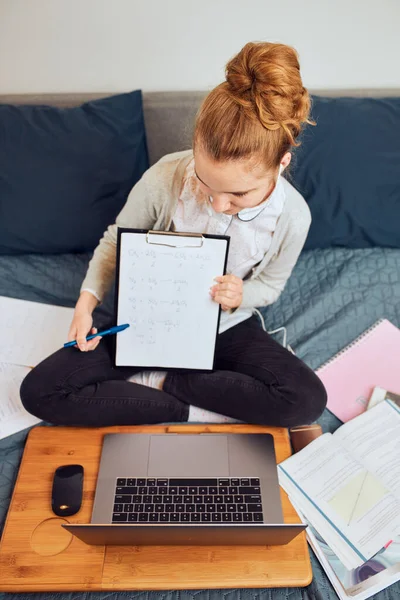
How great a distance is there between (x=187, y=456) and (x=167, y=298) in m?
0.37

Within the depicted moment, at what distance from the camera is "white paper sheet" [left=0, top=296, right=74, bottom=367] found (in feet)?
4.25

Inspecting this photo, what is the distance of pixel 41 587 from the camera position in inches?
38.1

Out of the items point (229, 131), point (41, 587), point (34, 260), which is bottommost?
→ point (41, 587)

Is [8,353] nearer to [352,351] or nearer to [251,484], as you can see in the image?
[251,484]

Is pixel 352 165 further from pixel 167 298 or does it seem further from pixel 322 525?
pixel 322 525

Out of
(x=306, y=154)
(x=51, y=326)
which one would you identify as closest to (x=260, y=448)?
(x=51, y=326)

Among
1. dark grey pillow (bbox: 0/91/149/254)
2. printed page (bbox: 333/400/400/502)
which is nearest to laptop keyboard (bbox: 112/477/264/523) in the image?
printed page (bbox: 333/400/400/502)

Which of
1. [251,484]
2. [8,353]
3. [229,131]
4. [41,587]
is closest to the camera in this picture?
[229,131]

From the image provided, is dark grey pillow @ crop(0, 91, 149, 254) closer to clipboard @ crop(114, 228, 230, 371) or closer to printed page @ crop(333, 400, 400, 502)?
clipboard @ crop(114, 228, 230, 371)

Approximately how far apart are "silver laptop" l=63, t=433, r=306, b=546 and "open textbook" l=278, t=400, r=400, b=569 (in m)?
0.07

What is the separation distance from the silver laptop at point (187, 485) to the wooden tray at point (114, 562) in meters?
0.03

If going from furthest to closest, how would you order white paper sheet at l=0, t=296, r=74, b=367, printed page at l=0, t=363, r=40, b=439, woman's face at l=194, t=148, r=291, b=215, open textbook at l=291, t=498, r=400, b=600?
white paper sheet at l=0, t=296, r=74, b=367, printed page at l=0, t=363, r=40, b=439, open textbook at l=291, t=498, r=400, b=600, woman's face at l=194, t=148, r=291, b=215

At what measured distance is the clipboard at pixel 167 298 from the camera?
989 millimetres

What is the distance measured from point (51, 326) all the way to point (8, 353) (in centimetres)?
13
